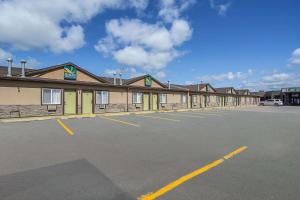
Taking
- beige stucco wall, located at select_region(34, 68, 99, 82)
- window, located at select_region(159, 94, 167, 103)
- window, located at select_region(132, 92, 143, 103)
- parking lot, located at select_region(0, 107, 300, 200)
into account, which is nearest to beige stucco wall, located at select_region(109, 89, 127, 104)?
window, located at select_region(132, 92, 143, 103)

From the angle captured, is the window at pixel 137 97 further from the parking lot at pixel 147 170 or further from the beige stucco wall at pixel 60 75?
A: the parking lot at pixel 147 170

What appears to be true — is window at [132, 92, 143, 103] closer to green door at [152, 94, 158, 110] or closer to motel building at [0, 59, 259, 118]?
motel building at [0, 59, 259, 118]

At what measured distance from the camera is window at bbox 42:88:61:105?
13.9 metres

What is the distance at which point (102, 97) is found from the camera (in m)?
17.2

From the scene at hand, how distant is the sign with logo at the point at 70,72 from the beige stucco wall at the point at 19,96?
2790mm

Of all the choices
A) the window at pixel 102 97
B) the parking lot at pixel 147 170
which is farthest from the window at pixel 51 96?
the parking lot at pixel 147 170

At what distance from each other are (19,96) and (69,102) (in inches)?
135

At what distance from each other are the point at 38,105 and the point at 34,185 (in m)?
12.2

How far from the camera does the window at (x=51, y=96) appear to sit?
13945 millimetres

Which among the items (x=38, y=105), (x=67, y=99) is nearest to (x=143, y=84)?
(x=67, y=99)

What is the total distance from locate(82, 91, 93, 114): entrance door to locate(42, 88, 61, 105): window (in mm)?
2044

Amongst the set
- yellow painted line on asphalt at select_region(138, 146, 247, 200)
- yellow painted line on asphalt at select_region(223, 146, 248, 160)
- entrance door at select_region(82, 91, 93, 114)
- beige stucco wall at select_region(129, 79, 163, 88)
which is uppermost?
beige stucco wall at select_region(129, 79, 163, 88)

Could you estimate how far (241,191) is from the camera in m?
3.02

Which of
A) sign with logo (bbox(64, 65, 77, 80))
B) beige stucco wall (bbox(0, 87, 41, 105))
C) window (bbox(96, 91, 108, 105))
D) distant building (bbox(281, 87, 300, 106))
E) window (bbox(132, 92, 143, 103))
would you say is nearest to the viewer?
beige stucco wall (bbox(0, 87, 41, 105))
